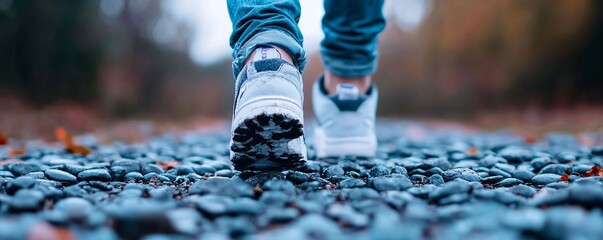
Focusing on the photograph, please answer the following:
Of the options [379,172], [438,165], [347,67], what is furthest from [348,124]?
[379,172]

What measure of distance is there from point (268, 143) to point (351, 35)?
98 cm

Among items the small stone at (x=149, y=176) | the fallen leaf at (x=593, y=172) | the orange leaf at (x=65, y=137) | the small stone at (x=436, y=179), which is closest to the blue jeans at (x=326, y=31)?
the small stone at (x=149, y=176)

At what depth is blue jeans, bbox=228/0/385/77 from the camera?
5.37 feet

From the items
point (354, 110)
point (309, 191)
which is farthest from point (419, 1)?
point (309, 191)

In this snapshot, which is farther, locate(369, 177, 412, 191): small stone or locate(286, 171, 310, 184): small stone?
locate(286, 171, 310, 184): small stone

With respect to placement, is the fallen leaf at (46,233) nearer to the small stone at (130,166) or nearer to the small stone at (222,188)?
the small stone at (222,188)

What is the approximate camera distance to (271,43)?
1.58 metres

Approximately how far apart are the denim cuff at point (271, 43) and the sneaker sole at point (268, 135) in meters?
0.21

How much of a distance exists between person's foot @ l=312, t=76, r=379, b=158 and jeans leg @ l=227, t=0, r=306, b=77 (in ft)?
2.32

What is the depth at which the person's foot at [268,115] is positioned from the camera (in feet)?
4.69

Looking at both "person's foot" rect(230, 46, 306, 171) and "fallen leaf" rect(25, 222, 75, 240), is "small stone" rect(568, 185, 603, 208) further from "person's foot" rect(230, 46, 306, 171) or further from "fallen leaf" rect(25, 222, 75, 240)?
"fallen leaf" rect(25, 222, 75, 240)

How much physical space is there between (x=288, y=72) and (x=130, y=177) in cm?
68

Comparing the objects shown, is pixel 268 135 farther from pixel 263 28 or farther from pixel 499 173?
pixel 499 173

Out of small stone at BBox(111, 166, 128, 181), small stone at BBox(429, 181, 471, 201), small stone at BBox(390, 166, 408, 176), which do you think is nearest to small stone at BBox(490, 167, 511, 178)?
small stone at BBox(390, 166, 408, 176)
